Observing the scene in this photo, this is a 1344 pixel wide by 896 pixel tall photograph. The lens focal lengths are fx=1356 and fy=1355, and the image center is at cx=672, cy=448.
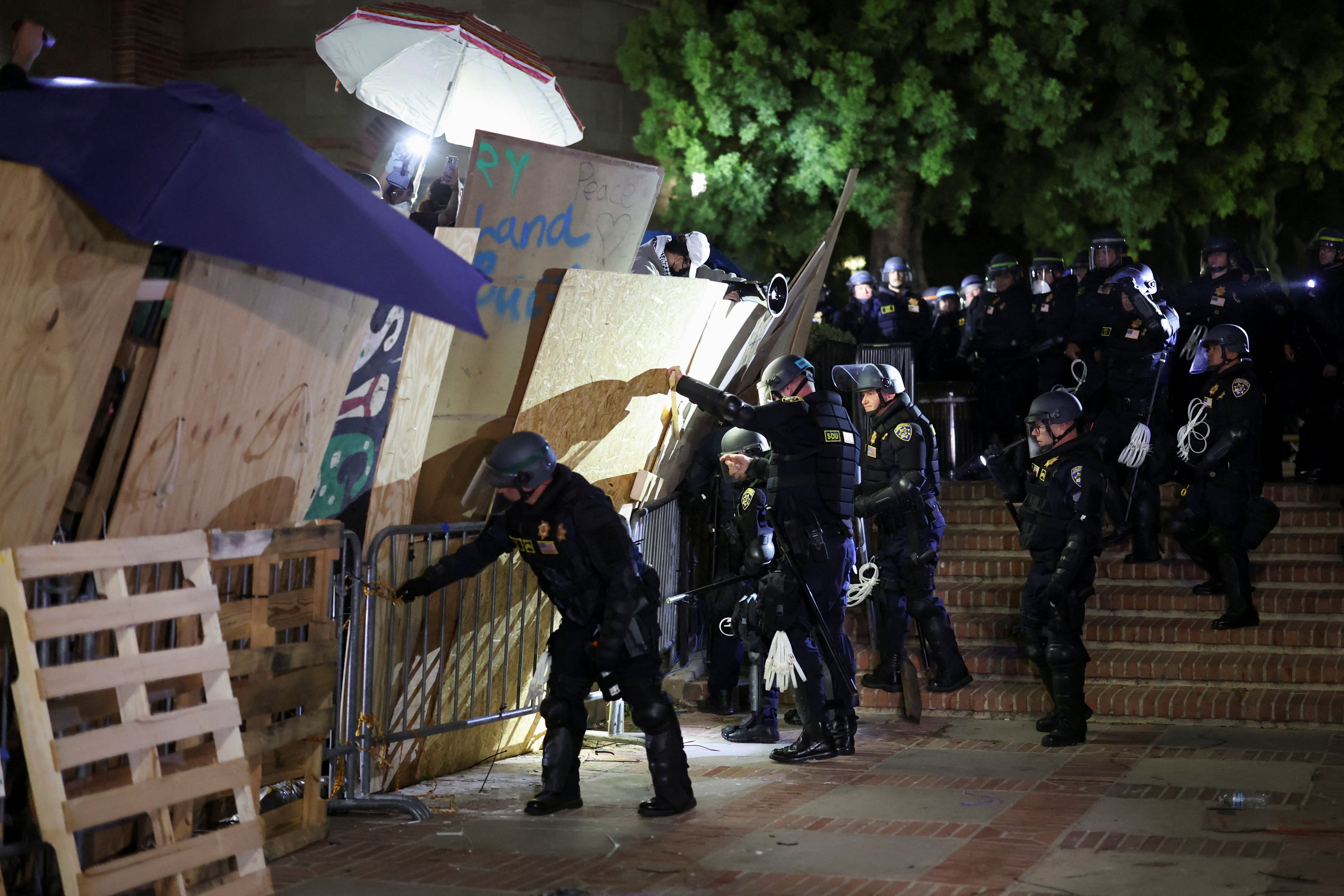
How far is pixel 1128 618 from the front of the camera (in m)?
10.0

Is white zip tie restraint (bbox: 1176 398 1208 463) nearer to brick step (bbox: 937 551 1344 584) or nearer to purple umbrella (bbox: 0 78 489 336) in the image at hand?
brick step (bbox: 937 551 1344 584)

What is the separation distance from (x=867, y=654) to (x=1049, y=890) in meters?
4.65

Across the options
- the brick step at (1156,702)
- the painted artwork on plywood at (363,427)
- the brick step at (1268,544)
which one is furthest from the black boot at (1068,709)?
the painted artwork on plywood at (363,427)

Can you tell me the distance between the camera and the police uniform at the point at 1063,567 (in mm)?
8367

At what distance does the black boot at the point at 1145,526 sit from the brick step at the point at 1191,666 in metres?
0.95

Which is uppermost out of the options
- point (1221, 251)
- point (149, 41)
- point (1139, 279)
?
point (149, 41)

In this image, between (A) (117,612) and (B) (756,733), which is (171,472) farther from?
(B) (756,733)

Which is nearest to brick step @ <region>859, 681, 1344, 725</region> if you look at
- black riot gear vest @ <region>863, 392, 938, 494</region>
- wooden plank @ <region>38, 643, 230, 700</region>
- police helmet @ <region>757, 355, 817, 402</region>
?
black riot gear vest @ <region>863, 392, 938, 494</region>

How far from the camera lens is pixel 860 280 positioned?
50.7 feet

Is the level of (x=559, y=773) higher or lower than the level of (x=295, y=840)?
higher

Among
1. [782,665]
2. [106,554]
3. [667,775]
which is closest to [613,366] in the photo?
[782,665]

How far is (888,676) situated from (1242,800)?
306 centimetres

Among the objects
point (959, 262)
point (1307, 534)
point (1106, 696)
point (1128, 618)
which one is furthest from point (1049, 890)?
point (959, 262)

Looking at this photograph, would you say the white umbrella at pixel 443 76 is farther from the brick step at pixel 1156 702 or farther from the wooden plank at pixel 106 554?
the brick step at pixel 1156 702
